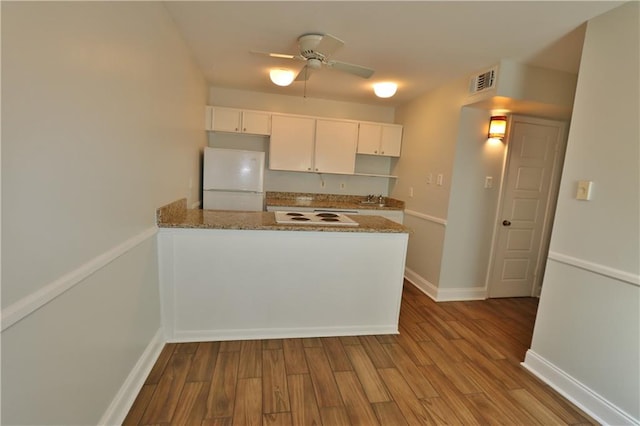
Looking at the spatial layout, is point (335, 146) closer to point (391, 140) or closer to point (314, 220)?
point (391, 140)

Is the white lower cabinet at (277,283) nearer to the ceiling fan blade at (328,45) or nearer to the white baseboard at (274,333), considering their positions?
the white baseboard at (274,333)

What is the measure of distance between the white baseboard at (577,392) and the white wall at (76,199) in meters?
2.69

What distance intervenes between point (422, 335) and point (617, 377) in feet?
3.95

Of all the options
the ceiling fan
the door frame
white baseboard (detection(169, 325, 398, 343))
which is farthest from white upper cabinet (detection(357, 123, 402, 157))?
white baseboard (detection(169, 325, 398, 343))

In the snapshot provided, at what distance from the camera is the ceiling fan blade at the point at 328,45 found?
1954 mm

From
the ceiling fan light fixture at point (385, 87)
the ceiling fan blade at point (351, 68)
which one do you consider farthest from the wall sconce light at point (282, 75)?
the ceiling fan light fixture at point (385, 87)

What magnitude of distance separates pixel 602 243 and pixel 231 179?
129 inches

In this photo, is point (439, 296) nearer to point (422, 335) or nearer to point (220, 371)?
point (422, 335)

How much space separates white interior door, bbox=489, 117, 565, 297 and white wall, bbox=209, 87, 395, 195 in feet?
5.53

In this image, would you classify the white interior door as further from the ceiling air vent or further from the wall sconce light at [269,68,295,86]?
the wall sconce light at [269,68,295,86]

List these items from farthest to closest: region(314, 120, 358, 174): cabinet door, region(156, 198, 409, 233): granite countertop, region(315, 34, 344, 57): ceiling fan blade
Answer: region(314, 120, 358, 174): cabinet door < region(156, 198, 409, 233): granite countertop < region(315, 34, 344, 57): ceiling fan blade

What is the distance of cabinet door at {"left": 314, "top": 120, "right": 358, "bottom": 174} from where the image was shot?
4.08 meters

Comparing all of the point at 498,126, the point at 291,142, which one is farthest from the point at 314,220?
the point at 498,126

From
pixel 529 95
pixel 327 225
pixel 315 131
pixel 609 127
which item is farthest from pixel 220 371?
pixel 529 95
